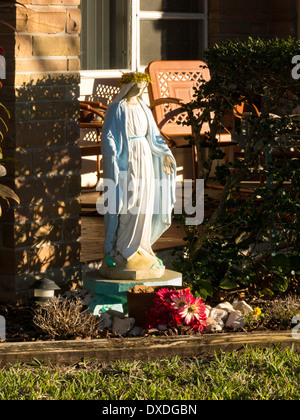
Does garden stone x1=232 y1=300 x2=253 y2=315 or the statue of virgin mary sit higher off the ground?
the statue of virgin mary

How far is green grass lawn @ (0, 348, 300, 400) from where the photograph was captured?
476 cm

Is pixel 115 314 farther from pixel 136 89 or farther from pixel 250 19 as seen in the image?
pixel 250 19

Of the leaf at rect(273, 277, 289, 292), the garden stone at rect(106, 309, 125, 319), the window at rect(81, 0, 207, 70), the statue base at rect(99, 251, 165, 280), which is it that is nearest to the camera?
the garden stone at rect(106, 309, 125, 319)

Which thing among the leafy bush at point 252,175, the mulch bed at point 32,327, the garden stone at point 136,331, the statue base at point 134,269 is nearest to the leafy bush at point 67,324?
the mulch bed at point 32,327

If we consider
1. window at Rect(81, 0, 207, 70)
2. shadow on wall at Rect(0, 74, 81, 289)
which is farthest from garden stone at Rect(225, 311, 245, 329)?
window at Rect(81, 0, 207, 70)

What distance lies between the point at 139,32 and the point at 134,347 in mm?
6057

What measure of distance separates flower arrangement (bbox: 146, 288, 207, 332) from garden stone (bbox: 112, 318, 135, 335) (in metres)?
0.10

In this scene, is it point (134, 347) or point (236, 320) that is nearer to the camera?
point (134, 347)

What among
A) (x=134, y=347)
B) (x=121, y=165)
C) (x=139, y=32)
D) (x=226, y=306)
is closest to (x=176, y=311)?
(x=134, y=347)

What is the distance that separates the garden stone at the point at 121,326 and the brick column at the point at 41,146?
86cm

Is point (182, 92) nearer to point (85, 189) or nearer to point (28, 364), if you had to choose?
point (85, 189)

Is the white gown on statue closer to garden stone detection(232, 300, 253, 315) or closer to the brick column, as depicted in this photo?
the brick column

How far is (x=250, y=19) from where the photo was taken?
11.3 meters
